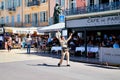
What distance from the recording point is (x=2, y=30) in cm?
3800

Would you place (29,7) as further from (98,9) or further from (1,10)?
(98,9)

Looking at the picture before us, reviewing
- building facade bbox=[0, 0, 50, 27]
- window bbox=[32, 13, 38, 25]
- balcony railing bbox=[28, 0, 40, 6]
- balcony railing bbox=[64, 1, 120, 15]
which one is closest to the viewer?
balcony railing bbox=[64, 1, 120, 15]

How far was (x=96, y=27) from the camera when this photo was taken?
2397 cm

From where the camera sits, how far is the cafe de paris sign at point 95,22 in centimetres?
2212

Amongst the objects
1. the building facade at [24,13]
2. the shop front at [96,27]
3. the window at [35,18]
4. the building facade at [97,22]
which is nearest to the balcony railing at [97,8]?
the building facade at [97,22]

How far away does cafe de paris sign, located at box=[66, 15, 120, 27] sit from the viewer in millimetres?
22125

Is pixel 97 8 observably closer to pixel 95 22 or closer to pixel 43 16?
pixel 95 22

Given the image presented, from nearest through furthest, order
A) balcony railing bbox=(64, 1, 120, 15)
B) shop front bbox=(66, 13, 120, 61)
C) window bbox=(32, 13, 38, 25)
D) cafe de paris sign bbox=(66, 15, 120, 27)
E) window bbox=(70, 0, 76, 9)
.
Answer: cafe de paris sign bbox=(66, 15, 120, 27) → shop front bbox=(66, 13, 120, 61) → balcony railing bbox=(64, 1, 120, 15) → window bbox=(70, 0, 76, 9) → window bbox=(32, 13, 38, 25)

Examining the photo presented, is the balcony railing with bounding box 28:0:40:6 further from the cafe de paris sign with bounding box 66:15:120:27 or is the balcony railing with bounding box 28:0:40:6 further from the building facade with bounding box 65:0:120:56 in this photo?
the cafe de paris sign with bounding box 66:15:120:27

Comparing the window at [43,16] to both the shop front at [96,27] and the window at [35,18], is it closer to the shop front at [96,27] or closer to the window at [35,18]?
the window at [35,18]

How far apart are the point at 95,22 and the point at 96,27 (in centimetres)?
42

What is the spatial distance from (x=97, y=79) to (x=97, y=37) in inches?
578

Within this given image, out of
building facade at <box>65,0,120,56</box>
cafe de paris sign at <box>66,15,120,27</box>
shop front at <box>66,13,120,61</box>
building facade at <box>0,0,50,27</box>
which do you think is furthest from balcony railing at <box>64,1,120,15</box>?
building facade at <box>0,0,50,27</box>

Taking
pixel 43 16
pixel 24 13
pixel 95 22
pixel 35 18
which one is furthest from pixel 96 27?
pixel 24 13
